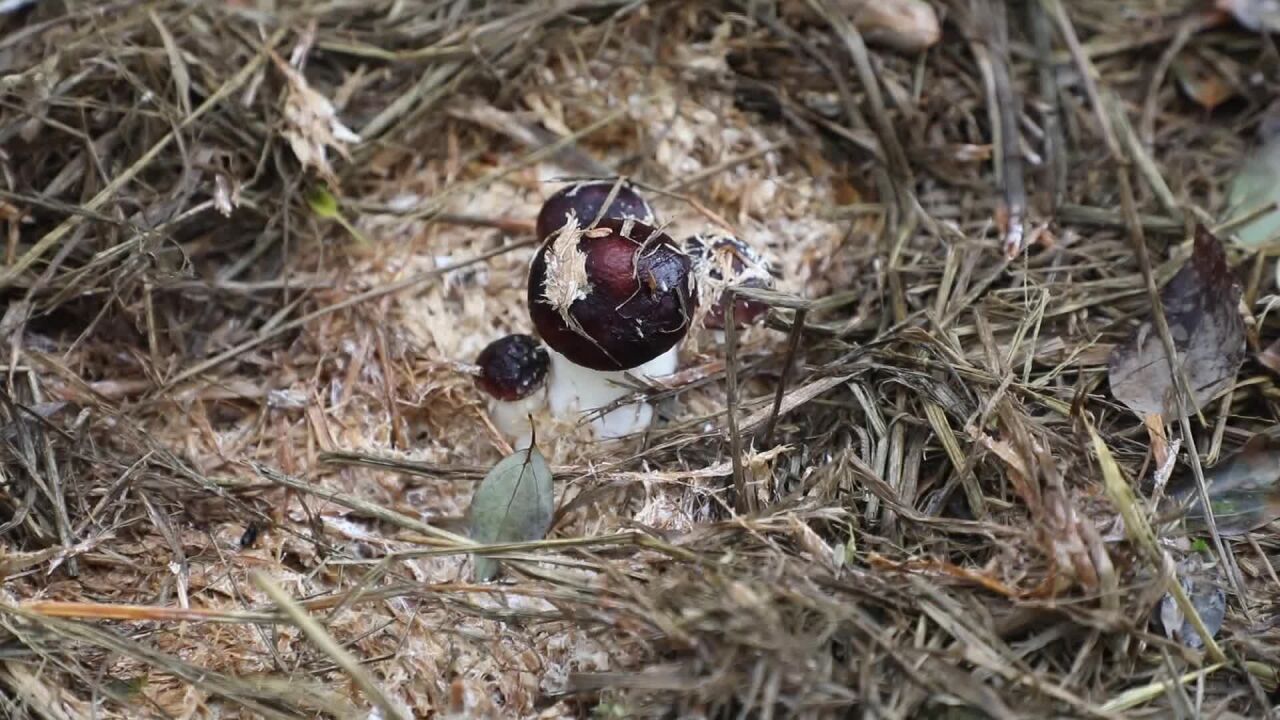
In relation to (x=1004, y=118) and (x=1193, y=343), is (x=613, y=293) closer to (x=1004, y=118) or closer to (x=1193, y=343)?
(x=1193, y=343)

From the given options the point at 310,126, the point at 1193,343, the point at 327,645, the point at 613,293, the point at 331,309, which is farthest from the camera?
the point at 310,126

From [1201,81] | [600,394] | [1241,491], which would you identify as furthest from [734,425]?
[1201,81]

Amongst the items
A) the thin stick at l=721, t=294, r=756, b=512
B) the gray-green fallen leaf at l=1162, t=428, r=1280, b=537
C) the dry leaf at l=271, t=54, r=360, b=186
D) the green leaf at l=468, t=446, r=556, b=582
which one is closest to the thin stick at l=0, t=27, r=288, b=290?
the dry leaf at l=271, t=54, r=360, b=186

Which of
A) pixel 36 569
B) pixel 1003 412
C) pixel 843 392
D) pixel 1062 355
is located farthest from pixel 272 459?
pixel 1062 355

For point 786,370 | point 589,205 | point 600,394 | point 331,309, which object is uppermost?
point 589,205

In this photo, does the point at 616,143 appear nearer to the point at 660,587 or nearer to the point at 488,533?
the point at 488,533

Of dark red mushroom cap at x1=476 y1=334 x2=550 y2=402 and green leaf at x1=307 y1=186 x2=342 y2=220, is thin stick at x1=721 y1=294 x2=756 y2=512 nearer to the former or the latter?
dark red mushroom cap at x1=476 y1=334 x2=550 y2=402
